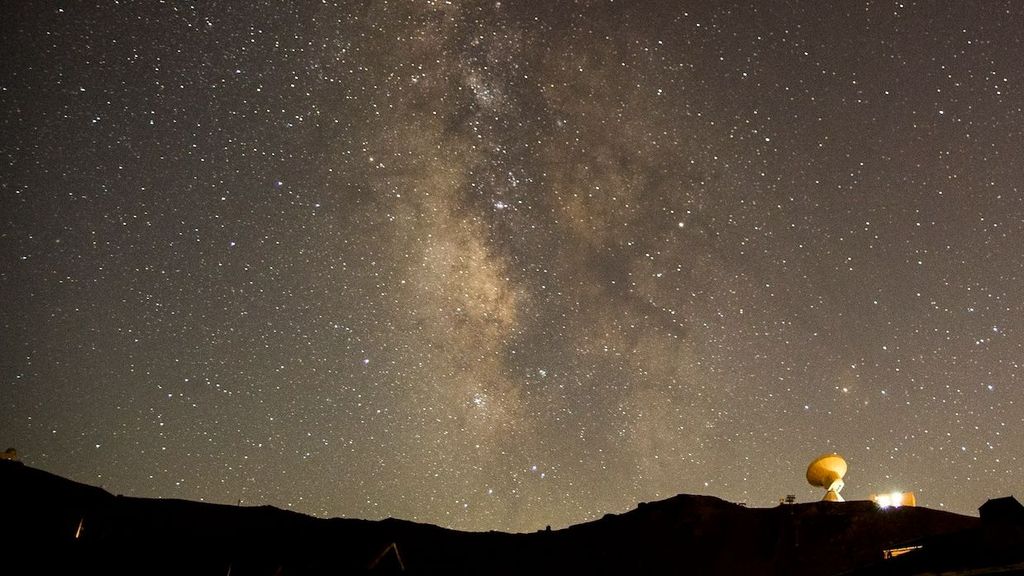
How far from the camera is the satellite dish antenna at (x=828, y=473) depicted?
19.7 metres

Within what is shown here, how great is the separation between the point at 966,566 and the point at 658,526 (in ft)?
45.4

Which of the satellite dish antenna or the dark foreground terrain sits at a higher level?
the satellite dish antenna

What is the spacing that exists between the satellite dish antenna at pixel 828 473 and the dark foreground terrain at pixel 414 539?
78.5 inches

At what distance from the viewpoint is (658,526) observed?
61.0 ft

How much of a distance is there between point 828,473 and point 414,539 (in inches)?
512

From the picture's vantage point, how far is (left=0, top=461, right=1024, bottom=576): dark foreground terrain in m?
13.6

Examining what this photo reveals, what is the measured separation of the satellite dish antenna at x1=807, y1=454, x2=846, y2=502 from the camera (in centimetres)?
1966

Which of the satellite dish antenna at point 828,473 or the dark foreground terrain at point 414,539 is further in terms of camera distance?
the satellite dish antenna at point 828,473

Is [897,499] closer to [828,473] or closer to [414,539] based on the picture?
[828,473]

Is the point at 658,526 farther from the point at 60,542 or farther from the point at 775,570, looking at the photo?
the point at 60,542

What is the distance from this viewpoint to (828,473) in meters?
19.9

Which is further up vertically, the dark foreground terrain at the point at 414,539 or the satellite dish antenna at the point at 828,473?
the satellite dish antenna at the point at 828,473

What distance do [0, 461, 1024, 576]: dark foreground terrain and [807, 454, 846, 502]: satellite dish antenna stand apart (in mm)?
1993

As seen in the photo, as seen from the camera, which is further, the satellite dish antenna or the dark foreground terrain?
the satellite dish antenna
